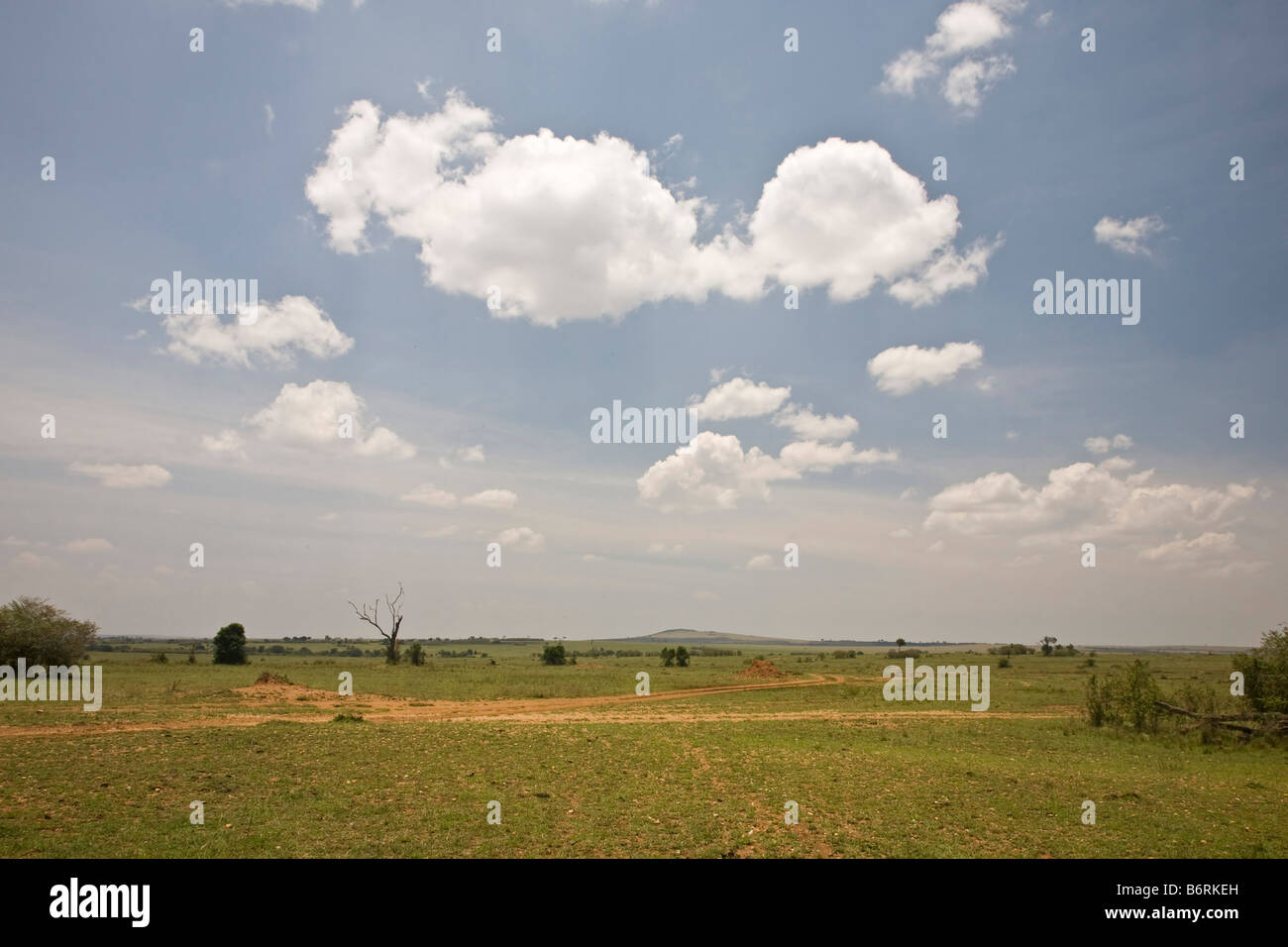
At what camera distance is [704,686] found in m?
61.8

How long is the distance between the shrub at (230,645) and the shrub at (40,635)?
18.0 meters

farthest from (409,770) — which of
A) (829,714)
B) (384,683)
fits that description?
(384,683)

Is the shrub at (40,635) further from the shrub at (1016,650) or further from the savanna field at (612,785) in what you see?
the shrub at (1016,650)

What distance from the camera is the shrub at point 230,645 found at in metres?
79.5

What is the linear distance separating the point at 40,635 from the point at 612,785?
6119 cm

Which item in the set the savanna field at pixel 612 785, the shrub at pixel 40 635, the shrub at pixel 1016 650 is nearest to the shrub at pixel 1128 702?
the savanna field at pixel 612 785

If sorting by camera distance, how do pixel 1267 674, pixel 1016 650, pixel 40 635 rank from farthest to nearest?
pixel 1016 650
pixel 40 635
pixel 1267 674

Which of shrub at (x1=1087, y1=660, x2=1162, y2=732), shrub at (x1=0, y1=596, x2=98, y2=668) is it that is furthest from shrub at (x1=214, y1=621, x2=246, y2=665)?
shrub at (x1=1087, y1=660, x2=1162, y2=732)

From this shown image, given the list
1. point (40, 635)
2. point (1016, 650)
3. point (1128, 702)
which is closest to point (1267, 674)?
point (1128, 702)

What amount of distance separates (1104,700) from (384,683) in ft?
163

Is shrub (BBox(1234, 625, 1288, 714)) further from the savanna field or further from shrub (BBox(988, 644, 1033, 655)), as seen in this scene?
shrub (BBox(988, 644, 1033, 655))

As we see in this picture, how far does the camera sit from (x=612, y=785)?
18891 mm

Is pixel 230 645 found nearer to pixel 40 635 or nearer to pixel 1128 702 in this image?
pixel 40 635
